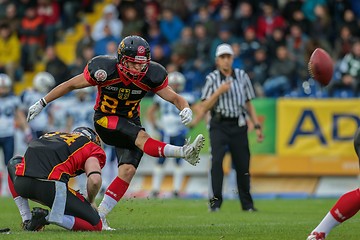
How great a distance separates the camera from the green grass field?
7.21 meters

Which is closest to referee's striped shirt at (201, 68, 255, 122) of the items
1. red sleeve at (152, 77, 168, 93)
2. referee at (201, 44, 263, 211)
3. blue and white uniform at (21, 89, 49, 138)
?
referee at (201, 44, 263, 211)

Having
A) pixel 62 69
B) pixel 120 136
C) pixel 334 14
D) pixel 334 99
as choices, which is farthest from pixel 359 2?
pixel 120 136

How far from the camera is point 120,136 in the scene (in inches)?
308

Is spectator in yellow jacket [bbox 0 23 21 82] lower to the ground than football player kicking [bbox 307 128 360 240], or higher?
higher

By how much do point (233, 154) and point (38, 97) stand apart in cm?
527

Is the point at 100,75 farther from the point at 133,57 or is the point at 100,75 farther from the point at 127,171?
the point at 127,171

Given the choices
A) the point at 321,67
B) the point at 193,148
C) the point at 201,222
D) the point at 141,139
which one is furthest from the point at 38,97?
the point at 321,67

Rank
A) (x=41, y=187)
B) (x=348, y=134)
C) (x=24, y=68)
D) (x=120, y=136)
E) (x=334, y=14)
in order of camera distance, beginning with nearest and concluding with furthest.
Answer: (x=41, y=187)
(x=120, y=136)
(x=348, y=134)
(x=334, y=14)
(x=24, y=68)

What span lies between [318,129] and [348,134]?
443mm

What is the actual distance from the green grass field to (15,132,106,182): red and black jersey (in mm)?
487

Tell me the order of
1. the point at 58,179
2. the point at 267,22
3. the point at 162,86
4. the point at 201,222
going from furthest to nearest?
1. the point at 267,22
2. the point at 201,222
3. the point at 162,86
4. the point at 58,179

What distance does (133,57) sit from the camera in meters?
7.54

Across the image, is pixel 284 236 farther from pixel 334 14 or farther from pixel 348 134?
pixel 334 14

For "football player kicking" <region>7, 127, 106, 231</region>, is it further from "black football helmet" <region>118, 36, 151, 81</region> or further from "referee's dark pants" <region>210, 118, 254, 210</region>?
"referee's dark pants" <region>210, 118, 254, 210</region>
